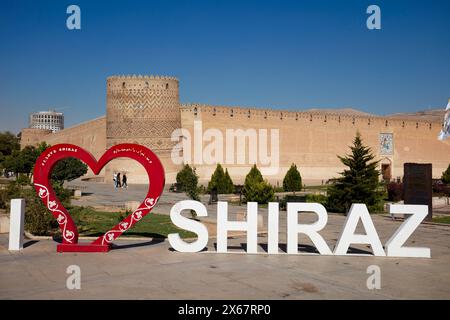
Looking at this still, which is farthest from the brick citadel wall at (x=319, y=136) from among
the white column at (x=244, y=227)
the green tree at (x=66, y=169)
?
the white column at (x=244, y=227)

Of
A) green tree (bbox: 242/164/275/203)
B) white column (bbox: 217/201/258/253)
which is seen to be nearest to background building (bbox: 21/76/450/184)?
green tree (bbox: 242/164/275/203)

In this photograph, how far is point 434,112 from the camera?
9275 cm

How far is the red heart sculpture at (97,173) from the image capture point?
22.7ft

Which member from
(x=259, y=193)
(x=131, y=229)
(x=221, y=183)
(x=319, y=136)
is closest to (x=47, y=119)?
(x=319, y=136)

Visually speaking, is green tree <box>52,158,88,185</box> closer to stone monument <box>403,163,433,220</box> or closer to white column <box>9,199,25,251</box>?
white column <box>9,199,25,251</box>

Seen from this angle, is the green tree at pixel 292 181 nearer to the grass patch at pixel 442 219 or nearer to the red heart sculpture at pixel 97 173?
the grass patch at pixel 442 219

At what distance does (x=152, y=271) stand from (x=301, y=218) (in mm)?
6478

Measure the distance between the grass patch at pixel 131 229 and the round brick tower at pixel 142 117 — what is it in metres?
15.1

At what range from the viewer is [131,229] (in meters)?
9.30

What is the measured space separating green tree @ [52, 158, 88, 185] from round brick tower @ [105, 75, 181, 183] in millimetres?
8440

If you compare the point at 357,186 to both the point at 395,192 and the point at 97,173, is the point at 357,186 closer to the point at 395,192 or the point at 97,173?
the point at 395,192

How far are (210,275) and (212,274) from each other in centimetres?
6

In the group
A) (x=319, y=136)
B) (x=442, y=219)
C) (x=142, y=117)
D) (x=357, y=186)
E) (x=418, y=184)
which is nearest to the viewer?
(x=418, y=184)

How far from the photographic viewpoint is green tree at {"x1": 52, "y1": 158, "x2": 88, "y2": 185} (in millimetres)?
17859
